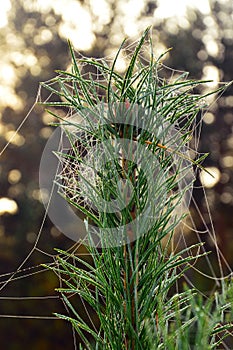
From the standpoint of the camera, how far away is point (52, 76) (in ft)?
12.7

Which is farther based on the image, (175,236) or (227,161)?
(227,161)

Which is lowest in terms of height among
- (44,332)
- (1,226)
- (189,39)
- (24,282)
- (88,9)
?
(44,332)

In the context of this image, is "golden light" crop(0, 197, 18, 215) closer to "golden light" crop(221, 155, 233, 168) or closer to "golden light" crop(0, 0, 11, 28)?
"golden light" crop(0, 0, 11, 28)

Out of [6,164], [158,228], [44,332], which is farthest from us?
[6,164]

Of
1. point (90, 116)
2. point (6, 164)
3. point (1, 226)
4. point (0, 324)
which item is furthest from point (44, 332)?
point (90, 116)

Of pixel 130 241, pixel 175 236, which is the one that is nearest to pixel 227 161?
pixel 175 236

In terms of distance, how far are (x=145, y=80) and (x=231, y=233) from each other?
357 cm

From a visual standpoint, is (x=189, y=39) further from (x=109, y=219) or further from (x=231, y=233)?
(x=109, y=219)

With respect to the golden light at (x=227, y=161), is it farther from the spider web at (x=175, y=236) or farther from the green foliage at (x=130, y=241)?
the green foliage at (x=130, y=241)

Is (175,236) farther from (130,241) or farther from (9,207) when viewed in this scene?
(130,241)

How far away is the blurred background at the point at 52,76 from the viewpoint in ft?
11.7

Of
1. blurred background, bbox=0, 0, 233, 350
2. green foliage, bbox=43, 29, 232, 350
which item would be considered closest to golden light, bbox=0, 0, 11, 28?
blurred background, bbox=0, 0, 233, 350

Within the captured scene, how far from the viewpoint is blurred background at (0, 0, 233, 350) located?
3.56 meters

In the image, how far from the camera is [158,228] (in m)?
0.29
